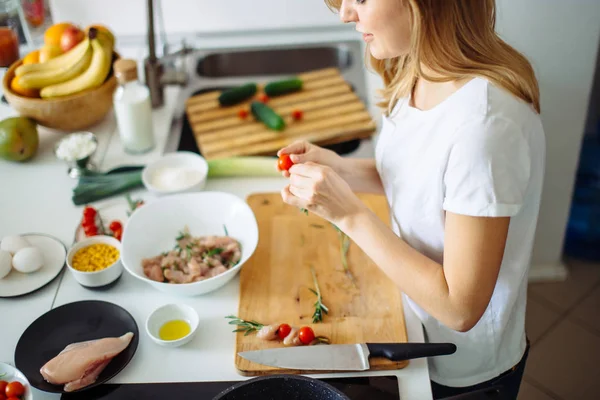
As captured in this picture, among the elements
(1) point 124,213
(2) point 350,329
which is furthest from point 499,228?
(1) point 124,213

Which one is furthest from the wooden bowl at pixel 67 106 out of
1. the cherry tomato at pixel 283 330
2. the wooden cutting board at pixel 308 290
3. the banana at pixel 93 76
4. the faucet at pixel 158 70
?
the cherry tomato at pixel 283 330

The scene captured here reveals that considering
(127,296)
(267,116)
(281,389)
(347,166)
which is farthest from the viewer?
(267,116)

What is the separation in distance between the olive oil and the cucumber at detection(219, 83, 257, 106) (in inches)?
35.4

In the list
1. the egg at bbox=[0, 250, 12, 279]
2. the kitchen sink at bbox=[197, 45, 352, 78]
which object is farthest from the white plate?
the kitchen sink at bbox=[197, 45, 352, 78]

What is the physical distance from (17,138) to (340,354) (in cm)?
108

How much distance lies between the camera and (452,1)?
99 centimetres

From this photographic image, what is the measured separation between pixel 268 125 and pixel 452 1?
0.92 meters

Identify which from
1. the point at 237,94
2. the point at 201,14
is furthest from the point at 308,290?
the point at 201,14

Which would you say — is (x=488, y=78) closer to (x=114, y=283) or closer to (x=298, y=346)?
(x=298, y=346)

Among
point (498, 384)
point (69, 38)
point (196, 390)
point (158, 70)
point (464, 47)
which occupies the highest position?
point (464, 47)

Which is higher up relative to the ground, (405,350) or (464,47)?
(464,47)

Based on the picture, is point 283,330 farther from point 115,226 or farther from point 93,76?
point 93,76

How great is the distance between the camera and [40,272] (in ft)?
4.52

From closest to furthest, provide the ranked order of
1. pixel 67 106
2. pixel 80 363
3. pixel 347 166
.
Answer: pixel 80 363, pixel 347 166, pixel 67 106
